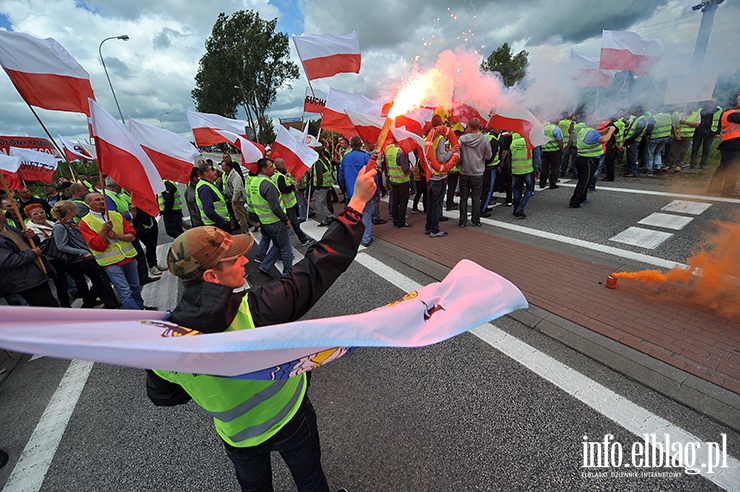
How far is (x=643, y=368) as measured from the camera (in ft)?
9.84

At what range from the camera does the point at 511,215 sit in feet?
26.2

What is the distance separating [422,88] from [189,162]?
4.63 metres

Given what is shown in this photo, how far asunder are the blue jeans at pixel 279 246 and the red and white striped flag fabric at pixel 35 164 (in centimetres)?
839

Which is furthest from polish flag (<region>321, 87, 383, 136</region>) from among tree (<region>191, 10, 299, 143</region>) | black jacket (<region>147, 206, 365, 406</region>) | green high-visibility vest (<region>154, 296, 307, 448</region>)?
tree (<region>191, 10, 299, 143</region>)

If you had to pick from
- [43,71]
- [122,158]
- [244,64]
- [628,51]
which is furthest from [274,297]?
[244,64]

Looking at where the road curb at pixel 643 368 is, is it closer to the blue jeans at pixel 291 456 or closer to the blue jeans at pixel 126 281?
the blue jeans at pixel 291 456

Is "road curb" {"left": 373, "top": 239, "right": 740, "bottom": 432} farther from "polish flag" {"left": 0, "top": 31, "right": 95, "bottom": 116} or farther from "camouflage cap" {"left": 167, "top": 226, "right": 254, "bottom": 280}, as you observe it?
"polish flag" {"left": 0, "top": 31, "right": 95, "bottom": 116}

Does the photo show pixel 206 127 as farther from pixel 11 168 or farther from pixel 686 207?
pixel 686 207

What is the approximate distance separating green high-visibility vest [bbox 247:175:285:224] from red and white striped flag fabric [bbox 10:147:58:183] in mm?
8279

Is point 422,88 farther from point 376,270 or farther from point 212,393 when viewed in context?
point 212,393

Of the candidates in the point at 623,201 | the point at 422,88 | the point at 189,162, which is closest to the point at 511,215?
the point at 623,201

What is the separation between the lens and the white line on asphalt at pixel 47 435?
2.64 metres

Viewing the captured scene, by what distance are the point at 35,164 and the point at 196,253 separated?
11.9 meters

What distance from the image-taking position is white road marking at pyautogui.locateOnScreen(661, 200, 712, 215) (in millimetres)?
6742
